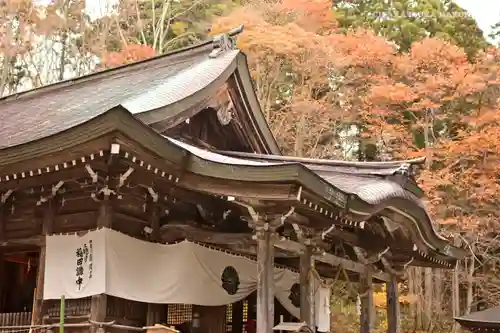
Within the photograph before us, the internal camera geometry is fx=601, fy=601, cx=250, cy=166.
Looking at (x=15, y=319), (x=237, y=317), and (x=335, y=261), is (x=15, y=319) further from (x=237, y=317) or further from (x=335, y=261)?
(x=335, y=261)

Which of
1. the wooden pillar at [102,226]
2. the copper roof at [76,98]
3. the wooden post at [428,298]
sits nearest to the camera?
the wooden pillar at [102,226]

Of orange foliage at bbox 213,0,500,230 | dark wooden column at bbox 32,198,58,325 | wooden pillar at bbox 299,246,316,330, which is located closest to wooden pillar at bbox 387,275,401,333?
wooden pillar at bbox 299,246,316,330

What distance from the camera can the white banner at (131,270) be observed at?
7547 mm

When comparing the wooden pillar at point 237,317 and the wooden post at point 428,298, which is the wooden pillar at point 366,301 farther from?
the wooden post at point 428,298

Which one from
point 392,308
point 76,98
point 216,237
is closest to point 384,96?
point 392,308

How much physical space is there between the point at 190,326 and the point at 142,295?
1486 mm

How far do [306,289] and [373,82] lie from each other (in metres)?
14.5

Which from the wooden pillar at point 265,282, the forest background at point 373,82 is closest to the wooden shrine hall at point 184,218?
the wooden pillar at point 265,282

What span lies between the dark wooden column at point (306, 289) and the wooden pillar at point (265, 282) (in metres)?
0.90

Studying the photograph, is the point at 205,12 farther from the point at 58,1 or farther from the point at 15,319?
the point at 15,319

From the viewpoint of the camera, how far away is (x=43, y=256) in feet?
26.5

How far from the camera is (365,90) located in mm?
21953

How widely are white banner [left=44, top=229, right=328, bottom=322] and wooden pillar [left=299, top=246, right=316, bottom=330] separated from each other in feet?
4.24

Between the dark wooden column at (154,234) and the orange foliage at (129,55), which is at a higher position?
the orange foliage at (129,55)
